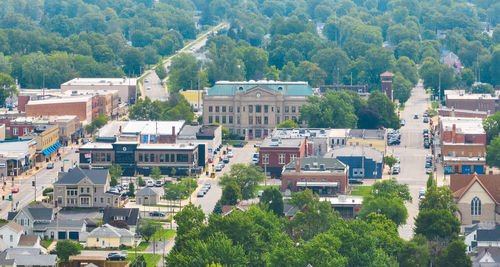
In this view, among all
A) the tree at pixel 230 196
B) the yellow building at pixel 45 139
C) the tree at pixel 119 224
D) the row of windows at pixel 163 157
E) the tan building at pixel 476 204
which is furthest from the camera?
the yellow building at pixel 45 139

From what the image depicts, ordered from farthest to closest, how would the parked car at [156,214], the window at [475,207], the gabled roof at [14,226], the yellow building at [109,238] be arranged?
the parked car at [156,214] → the window at [475,207] → the yellow building at [109,238] → the gabled roof at [14,226]

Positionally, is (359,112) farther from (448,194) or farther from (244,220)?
(244,220)

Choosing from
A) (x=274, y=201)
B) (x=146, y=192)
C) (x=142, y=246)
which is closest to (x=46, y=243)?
(x=142, y=246)

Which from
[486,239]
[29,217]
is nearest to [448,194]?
[486,239]

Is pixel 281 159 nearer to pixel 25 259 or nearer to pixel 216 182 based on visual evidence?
pixel 216 182

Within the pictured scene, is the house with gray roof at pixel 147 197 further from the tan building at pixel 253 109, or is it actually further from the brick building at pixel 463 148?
the tan building at pixel 253 109

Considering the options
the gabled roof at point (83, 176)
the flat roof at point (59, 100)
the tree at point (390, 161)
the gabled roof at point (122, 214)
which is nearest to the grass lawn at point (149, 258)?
the gabled roof at point (122, 214)

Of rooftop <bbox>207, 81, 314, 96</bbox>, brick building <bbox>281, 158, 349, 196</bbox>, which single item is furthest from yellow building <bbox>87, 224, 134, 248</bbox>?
rooftop <bbox>207, 81, 314, 96</bbox>
